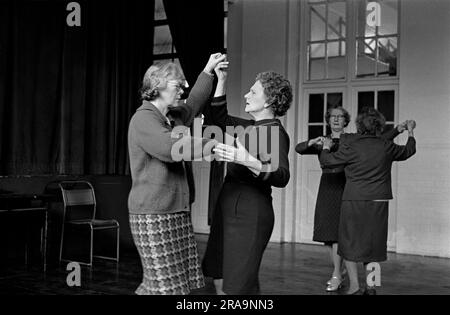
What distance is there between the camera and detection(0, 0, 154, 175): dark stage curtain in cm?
491

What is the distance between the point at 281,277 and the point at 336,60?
318 centimetres

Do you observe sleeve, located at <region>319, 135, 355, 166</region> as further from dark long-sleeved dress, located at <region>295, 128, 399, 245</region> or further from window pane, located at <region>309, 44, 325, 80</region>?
window pane, located at <region>309, 44, 325, 80</region>

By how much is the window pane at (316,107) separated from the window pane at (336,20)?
2.59ft

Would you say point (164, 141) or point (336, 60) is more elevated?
point (336, 60)

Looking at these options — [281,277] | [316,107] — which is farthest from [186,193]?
[316,107]

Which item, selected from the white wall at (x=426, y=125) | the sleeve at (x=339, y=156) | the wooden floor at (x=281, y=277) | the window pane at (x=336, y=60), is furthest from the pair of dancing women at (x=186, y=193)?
the window pane at (x=336, y=60)

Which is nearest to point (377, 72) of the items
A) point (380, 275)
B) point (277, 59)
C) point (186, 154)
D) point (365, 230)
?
point (277, 59)

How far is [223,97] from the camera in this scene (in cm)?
250

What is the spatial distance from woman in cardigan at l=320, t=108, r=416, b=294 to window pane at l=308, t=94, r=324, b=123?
2860 mm

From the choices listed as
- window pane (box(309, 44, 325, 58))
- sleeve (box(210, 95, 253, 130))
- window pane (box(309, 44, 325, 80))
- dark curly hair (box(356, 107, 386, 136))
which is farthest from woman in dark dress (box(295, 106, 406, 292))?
window pane (box(309, 44, 325, 58))

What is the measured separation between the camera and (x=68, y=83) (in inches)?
212

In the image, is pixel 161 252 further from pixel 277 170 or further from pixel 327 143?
pixel 327 143

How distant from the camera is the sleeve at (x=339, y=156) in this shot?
12.4 feet

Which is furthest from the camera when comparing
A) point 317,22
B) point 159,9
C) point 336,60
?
point 159,9
